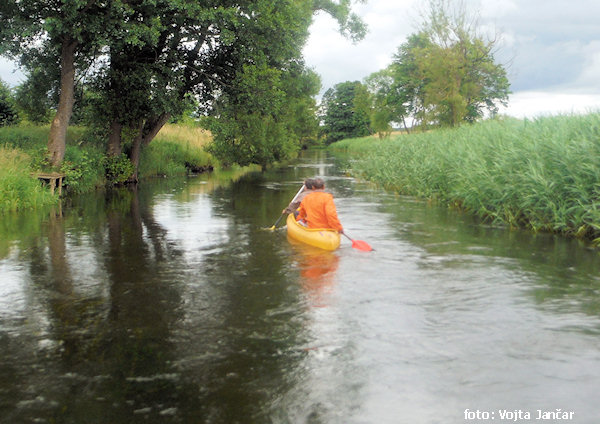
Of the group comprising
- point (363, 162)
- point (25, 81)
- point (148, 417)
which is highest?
point (25, 81)

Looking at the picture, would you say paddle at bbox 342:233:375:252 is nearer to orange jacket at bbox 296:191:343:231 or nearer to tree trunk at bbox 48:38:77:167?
orange jacket at bbox 296:191:343:231

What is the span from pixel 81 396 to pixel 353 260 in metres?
5.61

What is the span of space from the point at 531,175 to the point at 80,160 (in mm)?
15750

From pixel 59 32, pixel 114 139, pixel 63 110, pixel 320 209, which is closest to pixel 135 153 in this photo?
pixel 114 139

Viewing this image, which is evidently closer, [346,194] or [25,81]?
[346,194]

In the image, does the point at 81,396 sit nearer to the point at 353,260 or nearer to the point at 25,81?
the point at 353,260

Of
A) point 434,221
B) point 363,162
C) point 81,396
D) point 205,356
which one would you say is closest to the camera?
point 81,396

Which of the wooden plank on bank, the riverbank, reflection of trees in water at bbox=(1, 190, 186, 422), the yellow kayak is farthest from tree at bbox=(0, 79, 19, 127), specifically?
→ the yellow kayak

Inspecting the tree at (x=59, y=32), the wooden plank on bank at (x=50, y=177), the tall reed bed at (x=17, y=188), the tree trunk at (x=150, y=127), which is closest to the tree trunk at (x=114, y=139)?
the tree trunk at (x=150, y=127)

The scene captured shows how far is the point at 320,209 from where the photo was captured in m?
10.5

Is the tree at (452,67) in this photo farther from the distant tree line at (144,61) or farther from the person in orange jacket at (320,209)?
the person in orange jacket at (320,209)

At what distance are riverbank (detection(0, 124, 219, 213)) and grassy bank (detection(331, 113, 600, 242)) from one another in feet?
38.5

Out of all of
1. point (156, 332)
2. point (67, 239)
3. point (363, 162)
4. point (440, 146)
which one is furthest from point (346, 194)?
point (156, 332)

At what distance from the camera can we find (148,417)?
396cm
